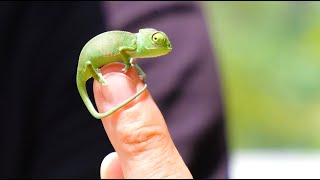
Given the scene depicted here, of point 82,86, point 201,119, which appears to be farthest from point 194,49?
point 82,86

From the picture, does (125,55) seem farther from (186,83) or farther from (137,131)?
(186,83)

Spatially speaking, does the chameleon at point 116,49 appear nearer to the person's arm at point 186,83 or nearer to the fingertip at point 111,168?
the fingertip at point 111,168

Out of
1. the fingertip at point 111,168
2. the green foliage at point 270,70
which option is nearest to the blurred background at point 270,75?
the green foliage at point 270,70

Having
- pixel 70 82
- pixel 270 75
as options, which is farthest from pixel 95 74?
pixel 270 75

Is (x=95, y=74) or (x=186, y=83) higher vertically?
(x=95, y=74)

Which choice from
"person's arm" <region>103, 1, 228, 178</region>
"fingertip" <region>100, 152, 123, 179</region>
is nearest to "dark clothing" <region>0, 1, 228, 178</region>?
"person's arm" <region>103, 1, 228, 178</region>

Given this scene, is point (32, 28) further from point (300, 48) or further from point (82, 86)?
point (300, 48)
